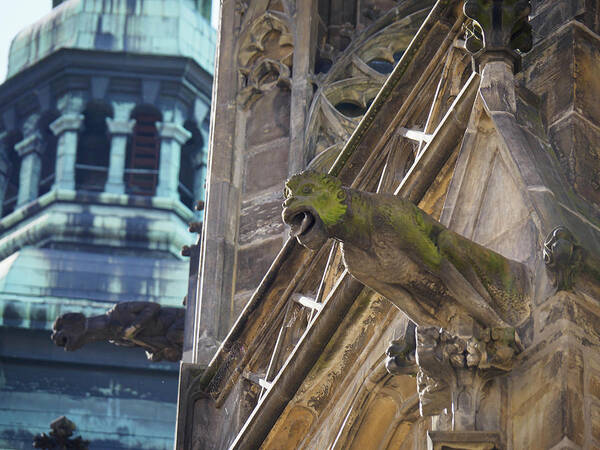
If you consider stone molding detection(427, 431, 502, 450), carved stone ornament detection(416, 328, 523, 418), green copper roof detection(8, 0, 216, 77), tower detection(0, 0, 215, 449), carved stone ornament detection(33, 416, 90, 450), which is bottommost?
stone molding detection(427, 431, 502, 450)

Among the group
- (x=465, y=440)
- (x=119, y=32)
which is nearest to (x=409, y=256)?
(x=465, y=440)

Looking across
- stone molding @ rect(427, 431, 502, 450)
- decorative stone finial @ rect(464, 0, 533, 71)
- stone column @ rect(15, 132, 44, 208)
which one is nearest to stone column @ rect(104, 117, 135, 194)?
stone column @ rect(15, 132, 44, 208)

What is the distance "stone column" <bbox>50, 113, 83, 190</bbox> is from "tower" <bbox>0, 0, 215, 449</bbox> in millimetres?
16

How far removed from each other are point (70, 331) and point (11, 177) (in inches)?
904

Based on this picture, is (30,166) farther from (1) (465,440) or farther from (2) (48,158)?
(1) (465,440)

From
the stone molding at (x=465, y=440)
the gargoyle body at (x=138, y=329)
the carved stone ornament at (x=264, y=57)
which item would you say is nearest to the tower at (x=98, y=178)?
the gargoyle body at (x=138, y=329)

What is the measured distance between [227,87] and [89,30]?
25046 mm

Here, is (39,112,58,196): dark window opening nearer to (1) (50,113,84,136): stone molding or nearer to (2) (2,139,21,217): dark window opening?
(1) (50,113,84,136): stone molding

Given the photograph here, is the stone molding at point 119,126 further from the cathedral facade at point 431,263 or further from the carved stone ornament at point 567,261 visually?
the carved stone ornament at point 567,261

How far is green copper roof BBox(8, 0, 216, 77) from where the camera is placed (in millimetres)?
39969

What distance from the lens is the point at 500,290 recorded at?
27.0 ft

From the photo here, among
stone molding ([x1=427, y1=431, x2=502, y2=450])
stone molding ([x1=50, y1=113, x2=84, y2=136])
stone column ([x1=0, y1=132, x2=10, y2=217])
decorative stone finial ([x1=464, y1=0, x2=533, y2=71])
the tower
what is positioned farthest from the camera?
stone column ([x1=0, y1=132, x2=10, y2=217])

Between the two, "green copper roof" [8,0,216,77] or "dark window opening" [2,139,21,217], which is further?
"green copper roof" [8,0,216,77]

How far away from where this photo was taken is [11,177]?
39750mm
